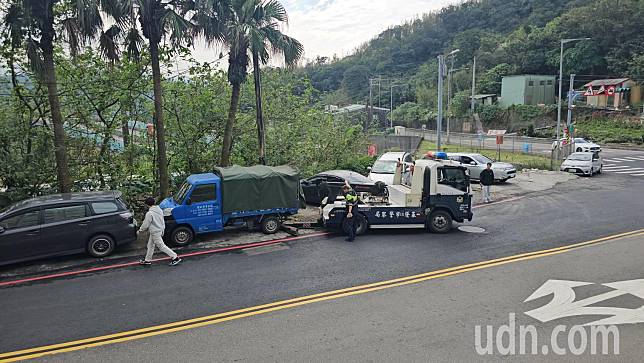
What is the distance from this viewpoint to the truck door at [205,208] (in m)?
12.5

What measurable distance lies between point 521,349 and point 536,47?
280ft

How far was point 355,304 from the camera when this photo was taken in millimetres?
8086

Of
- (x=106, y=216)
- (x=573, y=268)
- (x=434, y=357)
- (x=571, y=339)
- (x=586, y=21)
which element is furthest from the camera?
(x=586, y=21)

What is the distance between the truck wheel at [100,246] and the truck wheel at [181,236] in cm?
150

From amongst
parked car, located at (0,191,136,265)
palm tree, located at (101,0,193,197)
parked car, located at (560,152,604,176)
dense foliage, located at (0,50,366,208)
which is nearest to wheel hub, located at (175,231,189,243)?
parked car, located at (0,191,136,265)

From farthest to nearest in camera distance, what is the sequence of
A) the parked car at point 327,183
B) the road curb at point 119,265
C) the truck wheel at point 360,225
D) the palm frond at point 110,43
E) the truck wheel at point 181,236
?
the parked car at point 327,183
the palm frond at point 110,43
the truck wheel at point 360,225
the truck wheel at point 181,236
the road curb at point 119,265

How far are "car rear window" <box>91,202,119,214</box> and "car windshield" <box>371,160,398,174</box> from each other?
464 inches

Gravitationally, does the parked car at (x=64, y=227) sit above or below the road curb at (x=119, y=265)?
above

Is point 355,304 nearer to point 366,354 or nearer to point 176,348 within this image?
point 366,354

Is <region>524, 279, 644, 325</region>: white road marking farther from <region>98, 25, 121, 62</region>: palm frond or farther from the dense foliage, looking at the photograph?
<region>98, 25, 121, 62</region>: palm frond

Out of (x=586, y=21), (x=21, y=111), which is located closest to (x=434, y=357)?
(x=21, y=111)

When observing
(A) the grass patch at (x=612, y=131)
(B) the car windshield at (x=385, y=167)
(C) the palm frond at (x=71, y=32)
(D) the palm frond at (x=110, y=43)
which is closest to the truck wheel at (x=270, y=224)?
(D) the palm frond at (x=110, y=43)

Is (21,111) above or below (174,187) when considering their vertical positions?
above

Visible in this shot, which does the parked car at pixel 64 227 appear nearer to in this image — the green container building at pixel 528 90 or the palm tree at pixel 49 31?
the palm tree at pixel 49 31
